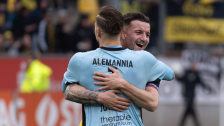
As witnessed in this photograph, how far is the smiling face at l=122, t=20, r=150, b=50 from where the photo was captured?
14.6 feet

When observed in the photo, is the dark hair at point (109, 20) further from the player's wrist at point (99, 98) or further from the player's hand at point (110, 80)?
the player's wrist at point (99, 98)

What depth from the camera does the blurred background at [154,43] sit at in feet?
46.0

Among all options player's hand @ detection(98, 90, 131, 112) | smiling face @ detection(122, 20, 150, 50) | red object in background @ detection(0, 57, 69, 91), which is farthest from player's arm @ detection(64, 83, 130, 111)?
red object in background @ detection(0, 57, 69, 91)

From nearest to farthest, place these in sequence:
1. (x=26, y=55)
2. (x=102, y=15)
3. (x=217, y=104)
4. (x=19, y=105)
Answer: (x=102, y=15) → (x=19, y=105) → (x=26, y=55) → (x=217, y=104)

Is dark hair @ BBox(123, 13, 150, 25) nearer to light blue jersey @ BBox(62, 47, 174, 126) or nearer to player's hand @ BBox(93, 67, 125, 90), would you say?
light blue jersey @ BBox(62, 47, 174, 126)

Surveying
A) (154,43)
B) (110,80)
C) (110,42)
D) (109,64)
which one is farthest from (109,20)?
(154,43)

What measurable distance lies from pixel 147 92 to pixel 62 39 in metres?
10.6

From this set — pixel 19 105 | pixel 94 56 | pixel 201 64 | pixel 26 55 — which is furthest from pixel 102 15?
pixel 201 64

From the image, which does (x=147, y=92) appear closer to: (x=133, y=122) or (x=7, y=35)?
(x=133, y=122)

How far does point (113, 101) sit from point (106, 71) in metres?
0.23

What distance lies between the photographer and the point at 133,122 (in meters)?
3.89

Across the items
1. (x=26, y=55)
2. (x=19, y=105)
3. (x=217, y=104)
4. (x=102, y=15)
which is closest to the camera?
(x=102, y=15)

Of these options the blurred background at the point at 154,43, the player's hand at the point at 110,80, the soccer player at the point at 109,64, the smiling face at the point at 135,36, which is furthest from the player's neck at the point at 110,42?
the blurred background at the point at 154,43

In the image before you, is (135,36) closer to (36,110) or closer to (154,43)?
(36,110)
